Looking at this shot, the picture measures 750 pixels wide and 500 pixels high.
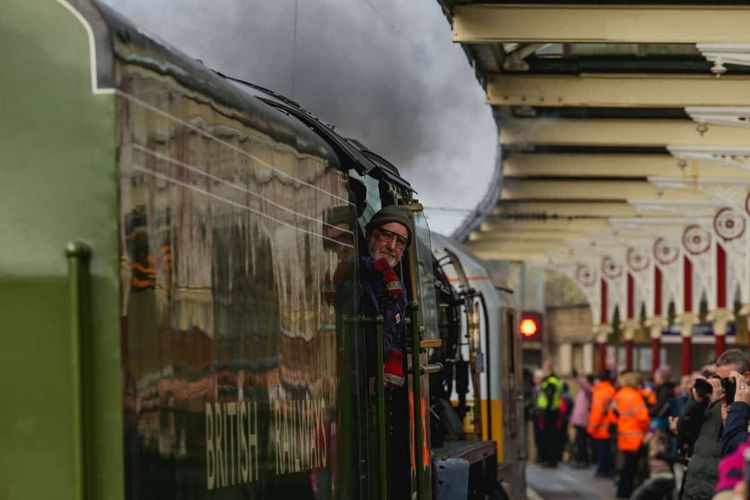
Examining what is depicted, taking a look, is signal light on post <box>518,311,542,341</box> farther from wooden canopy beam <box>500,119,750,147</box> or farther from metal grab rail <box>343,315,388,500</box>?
metal grab rail <box>343,315,388,500</box>

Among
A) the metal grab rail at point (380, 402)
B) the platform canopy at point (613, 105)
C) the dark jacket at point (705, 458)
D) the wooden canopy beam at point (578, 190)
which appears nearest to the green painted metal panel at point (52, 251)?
the metal grab rail at point (380, 402)

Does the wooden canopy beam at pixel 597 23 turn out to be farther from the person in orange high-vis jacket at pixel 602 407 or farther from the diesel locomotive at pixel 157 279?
the diesel locomotive at pixel 157 279

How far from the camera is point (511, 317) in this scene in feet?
64.6

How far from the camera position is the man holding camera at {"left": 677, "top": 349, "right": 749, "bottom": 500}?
37.2 feet

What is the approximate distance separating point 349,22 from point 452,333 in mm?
3936

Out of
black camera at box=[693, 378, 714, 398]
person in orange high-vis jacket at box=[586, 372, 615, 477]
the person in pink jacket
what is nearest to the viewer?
black camera at box=[693, 378, 714, 398]

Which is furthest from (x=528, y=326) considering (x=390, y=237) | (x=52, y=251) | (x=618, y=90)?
(x=52, y=251)

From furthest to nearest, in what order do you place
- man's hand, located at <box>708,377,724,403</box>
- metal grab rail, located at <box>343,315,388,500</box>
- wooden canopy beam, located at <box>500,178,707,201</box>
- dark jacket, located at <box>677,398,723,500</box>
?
1. wooden canopy beam, located at <box>500,178,707,201</box>
2. man's hand, located at <box>708,377,724,403</box>
3. dark jacket, located at <box>677,398,723,500</box>
4. metal grab rail, located at <box>343,315,388,500</box>

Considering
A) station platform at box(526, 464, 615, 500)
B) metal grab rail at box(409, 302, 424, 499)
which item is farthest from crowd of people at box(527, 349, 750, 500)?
metal grab rail at box(409, 302, 424, 499)

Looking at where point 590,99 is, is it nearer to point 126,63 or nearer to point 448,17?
point 448,17

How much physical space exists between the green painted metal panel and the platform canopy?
46.9 ft

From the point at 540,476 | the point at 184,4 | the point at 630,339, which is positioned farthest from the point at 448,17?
the point at 630,339

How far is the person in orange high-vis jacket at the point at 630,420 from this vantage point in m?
23.8

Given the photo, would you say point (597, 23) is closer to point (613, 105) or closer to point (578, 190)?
point (613, 105)
